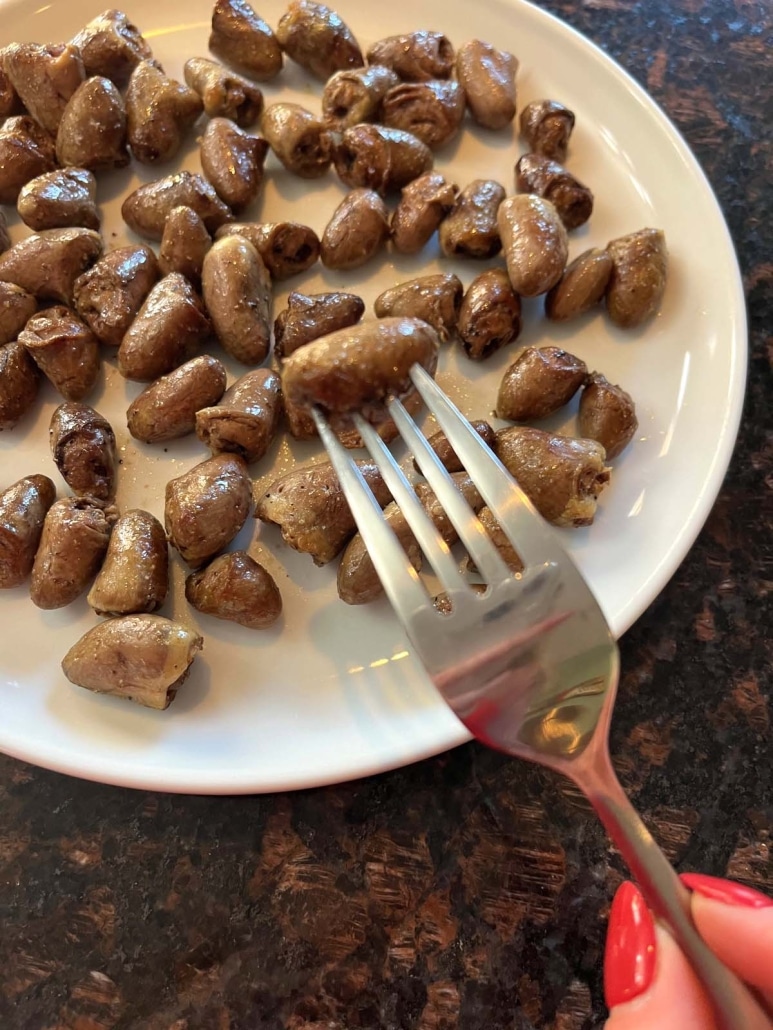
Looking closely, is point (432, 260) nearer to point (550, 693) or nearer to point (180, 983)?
point (550, 693)

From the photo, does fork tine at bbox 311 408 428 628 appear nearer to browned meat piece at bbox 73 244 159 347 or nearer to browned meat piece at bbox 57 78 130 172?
browned meat piece at bbox 73 244 159 347

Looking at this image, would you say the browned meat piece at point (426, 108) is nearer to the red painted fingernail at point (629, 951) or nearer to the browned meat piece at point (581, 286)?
the browned meat piece at point (581, 286)

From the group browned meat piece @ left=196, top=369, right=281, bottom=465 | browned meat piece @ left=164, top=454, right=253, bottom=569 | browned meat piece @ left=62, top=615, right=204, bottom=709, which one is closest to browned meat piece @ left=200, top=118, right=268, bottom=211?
browned meat piece @ left=196, top=369, right=281, bottom=465

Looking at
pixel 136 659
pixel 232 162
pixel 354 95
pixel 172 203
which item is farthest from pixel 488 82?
pixel 136 659

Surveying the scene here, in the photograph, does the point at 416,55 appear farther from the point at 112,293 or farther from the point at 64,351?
the point at 64,351

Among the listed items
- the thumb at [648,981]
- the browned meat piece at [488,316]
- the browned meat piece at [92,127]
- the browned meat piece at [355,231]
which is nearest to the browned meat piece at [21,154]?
the browned meat piece at [92,127]
